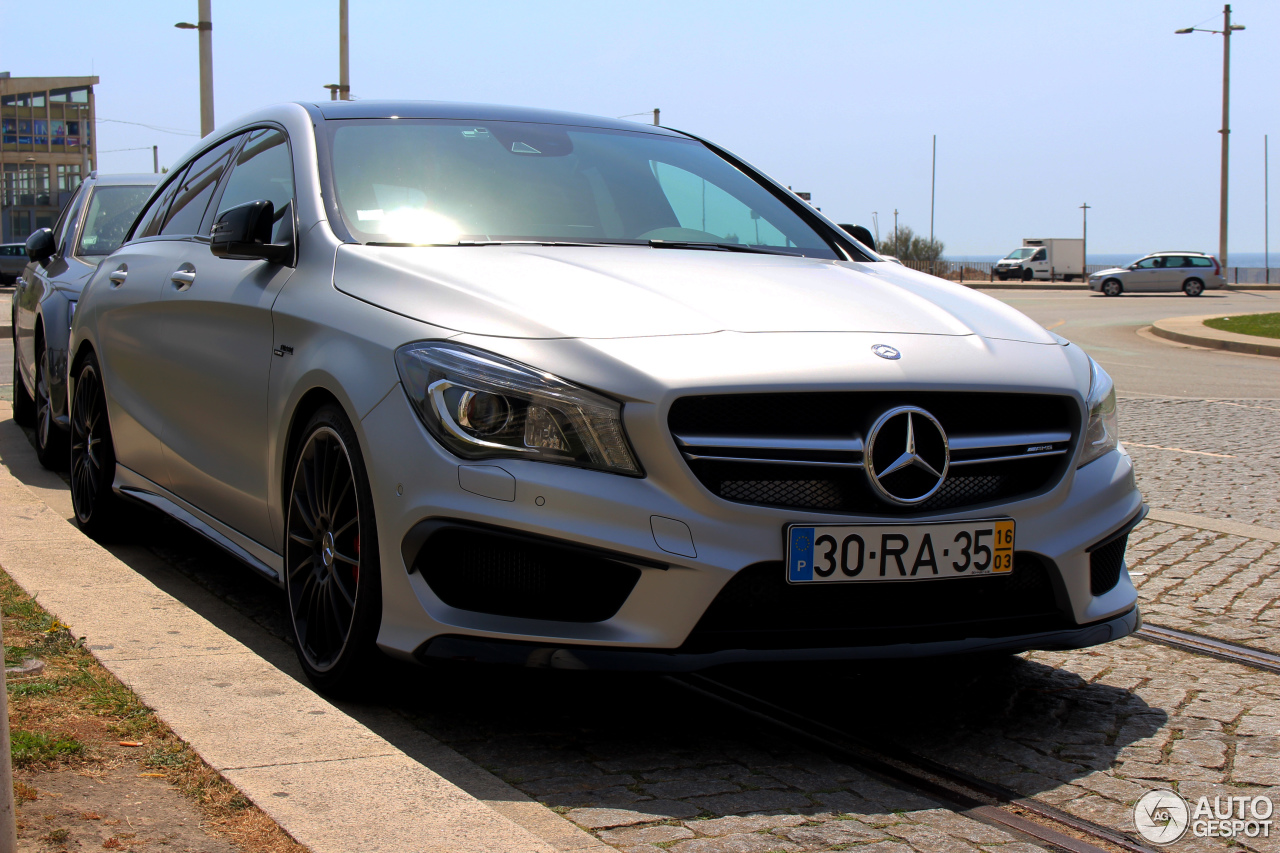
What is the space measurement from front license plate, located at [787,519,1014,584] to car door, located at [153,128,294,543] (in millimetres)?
1754

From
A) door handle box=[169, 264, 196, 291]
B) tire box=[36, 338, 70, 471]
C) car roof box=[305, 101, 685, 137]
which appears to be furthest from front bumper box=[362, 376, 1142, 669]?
tire box=[36, 338, 70, 471]

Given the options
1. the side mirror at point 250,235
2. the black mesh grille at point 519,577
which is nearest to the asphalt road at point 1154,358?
the side mirror at point 250,235

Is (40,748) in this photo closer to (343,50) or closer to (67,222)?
(67,222)

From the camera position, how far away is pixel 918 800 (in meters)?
3.19

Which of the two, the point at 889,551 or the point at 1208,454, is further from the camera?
the point at 1208,454

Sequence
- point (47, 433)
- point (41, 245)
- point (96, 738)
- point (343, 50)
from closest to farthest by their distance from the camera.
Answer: point (96, 738)
point (47, 433)
point (41, 245)
point (343, 50)

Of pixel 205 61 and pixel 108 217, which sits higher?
pixel 205 61

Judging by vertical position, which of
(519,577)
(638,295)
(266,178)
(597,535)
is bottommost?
(519,577)

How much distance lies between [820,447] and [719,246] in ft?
4.96

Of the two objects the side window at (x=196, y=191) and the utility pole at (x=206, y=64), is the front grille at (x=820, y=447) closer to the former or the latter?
the side window at (x=196, y=191)

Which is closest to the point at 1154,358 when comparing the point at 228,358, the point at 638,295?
the point at 228,358

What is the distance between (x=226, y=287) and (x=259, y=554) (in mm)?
904

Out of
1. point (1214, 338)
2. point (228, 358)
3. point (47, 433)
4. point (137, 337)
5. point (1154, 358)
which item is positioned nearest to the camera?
point (228, 358)

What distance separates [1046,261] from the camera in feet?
226
